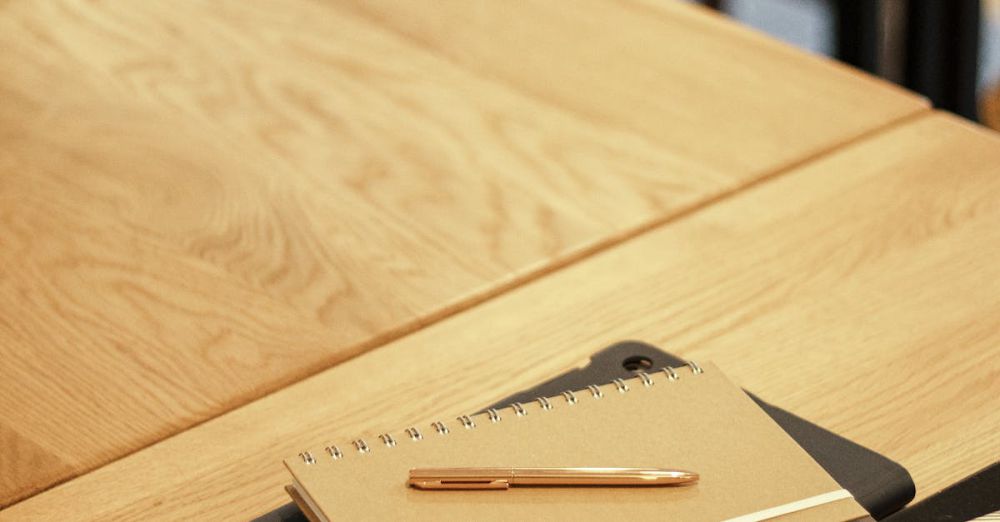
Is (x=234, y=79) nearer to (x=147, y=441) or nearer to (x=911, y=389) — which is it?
(x=147, y=441)

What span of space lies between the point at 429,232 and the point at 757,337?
0.26 metres

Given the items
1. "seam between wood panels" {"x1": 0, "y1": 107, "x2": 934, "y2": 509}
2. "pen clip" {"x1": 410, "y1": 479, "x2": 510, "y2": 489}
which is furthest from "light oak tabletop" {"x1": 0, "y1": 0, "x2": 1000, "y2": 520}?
"pen clip" {"x1": 410, "y1": 479, "x2": 510, "y2": 489}

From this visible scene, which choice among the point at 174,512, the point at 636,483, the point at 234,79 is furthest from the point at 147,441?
the point at 234,79

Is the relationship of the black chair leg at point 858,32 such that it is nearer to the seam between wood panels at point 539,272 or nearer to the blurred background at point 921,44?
the blurred background at point 921,44

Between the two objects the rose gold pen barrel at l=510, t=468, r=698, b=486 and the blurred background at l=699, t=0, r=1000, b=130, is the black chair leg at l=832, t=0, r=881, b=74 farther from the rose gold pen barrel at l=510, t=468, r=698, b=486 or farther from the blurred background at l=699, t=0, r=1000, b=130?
the rose gold pen barrel at l=510, t=468, r=698, b=486

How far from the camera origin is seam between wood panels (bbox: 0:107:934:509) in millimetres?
799

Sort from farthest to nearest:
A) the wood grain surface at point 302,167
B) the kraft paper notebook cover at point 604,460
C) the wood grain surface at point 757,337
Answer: the wood grain surface at point 302,167 < the wood grain surface at point 757,337 < the kraft paper notebook cover at point 604,460

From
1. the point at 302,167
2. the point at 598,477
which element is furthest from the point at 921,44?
the point at 598,477

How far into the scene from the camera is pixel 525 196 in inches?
40.6

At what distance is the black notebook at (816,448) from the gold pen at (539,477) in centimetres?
9

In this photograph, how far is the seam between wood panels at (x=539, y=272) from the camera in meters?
0.80

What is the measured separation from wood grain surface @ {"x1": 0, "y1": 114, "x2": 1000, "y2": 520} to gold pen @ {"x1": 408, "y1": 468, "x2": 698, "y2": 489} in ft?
0.41

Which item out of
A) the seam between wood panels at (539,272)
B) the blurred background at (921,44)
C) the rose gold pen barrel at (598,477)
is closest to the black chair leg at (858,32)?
the blurred background at (921,44)

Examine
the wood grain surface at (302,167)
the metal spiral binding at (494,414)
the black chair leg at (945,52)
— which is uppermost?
the wood grain surface at (302,167)
